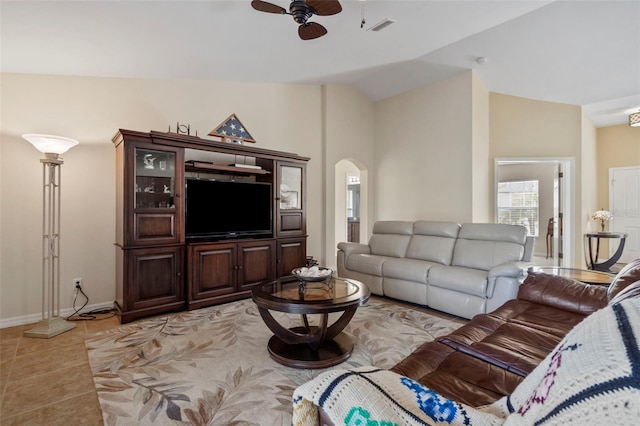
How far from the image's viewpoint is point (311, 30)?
2684 mm

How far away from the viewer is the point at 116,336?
2812 mm

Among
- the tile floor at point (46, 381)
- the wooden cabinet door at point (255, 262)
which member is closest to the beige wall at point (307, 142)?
the tile floor at point (46, 381)

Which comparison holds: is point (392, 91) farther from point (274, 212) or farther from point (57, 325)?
point (57, 325)

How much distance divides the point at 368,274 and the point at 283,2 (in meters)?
3.23

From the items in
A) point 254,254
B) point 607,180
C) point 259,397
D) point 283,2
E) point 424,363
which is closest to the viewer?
point 424,363

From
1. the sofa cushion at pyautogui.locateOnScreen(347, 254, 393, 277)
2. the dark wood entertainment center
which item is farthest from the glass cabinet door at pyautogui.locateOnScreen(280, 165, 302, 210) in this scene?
the sofa cushion at pyautogui.locateOnScreen(347, 254, 393, 277)

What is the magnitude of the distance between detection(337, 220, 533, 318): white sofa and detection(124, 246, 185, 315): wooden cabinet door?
2.21m

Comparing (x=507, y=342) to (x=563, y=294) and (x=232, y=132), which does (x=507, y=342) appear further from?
(x=232, y=132)

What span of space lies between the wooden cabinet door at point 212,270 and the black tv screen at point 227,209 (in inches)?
8.9

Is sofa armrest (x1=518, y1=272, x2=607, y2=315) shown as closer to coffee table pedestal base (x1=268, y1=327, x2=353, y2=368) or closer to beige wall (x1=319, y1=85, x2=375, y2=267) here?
coffee table pedestal base (x1=268, y1=327, x2=353, y2=368)

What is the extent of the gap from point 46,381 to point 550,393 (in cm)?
288

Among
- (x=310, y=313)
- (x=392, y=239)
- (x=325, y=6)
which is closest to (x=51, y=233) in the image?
(x=310, y=313)

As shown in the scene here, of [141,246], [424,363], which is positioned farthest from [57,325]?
[424,363]

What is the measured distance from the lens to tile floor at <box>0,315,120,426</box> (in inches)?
69.4
